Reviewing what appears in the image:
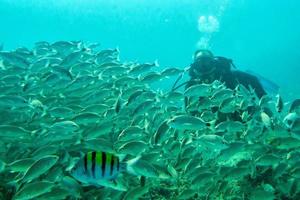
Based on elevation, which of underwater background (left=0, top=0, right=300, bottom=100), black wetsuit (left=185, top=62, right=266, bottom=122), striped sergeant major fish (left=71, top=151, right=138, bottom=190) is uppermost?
underwater background (left=0, top=0, right=300, bottom=100)

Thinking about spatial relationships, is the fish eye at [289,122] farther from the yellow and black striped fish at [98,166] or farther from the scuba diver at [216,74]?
the yellow and black striped fish at [98,166]

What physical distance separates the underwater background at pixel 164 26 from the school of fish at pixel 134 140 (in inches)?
3623

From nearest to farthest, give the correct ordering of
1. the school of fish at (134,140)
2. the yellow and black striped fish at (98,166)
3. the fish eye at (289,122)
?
the yellow and black striped fish at (98,166), the school of fish at (134,140), the fish eye at (289,122)

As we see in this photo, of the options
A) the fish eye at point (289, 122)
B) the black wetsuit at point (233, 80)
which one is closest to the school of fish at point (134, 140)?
the fish eye at point (289, 122)

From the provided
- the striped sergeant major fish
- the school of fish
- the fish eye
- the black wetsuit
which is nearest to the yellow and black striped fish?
the striped sergeant major fish

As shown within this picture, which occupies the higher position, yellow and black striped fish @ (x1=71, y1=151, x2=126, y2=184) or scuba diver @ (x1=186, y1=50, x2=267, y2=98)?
scuba diver @ (x1=186, y1=50, x2=267, y2=98)

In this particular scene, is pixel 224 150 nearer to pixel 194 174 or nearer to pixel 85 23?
pixel 194 174

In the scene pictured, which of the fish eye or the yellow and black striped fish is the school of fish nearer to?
the fish eye

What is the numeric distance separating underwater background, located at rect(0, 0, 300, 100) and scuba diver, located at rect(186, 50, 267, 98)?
9094cm

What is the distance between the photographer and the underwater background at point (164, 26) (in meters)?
101

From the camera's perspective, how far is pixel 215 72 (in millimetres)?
9703

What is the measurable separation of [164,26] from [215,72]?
11592 cm

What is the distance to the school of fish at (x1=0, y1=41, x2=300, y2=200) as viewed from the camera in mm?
5582

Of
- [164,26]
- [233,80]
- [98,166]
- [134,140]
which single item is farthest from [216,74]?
[164,26]
